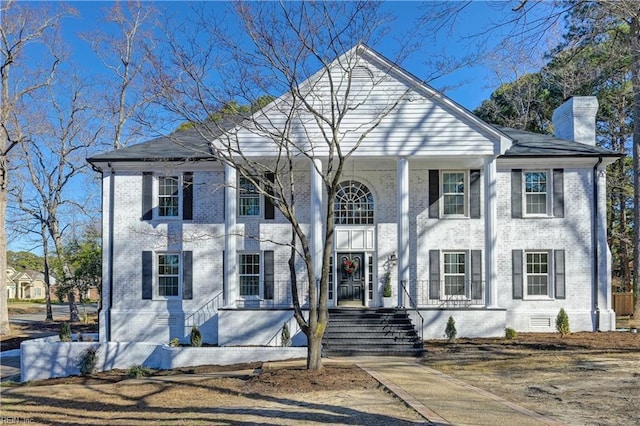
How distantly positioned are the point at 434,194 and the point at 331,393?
10.6 metres

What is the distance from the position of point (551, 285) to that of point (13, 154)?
25384 mm

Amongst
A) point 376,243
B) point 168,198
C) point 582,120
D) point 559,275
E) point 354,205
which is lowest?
point 559,275

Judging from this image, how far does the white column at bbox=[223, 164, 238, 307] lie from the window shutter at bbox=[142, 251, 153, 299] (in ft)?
9.70

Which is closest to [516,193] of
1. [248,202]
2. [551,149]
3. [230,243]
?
[551,149]

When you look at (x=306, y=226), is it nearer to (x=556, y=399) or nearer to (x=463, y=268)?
(x=463, y=268)

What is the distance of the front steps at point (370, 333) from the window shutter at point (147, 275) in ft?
20.5

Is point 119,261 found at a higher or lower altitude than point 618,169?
lower

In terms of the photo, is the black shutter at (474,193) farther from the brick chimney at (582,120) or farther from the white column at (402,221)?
the brick chimney at (582,120)

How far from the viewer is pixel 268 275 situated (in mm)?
18781

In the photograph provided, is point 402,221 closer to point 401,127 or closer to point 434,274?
point 434,274

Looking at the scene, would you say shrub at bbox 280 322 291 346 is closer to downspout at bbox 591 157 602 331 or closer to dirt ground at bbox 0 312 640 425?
dirt ground at bbox 0 312 640 425

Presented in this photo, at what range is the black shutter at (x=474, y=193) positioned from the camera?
1892 cm

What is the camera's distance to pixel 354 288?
18984 millimetres

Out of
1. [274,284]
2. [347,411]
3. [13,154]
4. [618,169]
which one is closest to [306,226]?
[274,284]
